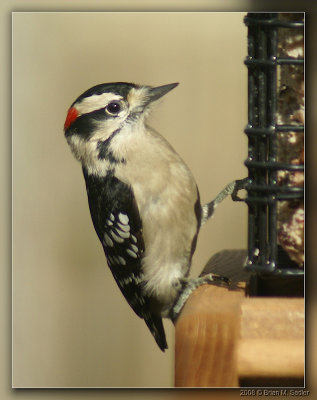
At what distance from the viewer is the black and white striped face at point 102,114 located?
4.93 feet

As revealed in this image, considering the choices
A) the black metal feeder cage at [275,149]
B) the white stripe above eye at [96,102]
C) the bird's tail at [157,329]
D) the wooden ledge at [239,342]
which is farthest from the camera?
the bird's tail at [157,329]

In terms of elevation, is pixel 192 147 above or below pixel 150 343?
above

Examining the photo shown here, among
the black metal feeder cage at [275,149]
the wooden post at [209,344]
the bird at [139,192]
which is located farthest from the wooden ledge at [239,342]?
the bird at [139,192]

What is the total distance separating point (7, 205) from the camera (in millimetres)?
1425

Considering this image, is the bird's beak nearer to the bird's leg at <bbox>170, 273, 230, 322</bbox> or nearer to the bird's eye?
the bird's eye

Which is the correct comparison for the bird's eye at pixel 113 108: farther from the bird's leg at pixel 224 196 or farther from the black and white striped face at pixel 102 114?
the bird's leg at pixel 224 196

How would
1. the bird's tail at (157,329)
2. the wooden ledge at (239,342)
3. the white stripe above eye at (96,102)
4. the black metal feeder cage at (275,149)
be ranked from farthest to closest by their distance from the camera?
1. the bird's tail at (157,329)
2. the white stripe above eye at (96,102)
3. the black metal feeder cage at (275,149)
4. the wooden ledge at (239,342)

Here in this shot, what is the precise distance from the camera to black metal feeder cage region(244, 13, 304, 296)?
4.34 feet

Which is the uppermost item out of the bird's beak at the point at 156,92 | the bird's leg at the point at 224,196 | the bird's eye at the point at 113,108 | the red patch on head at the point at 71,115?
the bird's beak at the point at 156,92

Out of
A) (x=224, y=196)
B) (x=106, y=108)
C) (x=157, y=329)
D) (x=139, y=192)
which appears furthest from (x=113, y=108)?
(x=157, y=329)

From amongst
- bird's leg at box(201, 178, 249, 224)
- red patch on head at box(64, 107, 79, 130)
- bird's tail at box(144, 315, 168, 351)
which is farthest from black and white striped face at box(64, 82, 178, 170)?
bird's tail at box(144, 315, 168, 351)

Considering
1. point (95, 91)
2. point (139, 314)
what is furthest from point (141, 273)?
point (95, 91)

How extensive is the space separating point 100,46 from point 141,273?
1.57 ft

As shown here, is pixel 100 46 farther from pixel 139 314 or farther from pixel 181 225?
pixel 139 314
